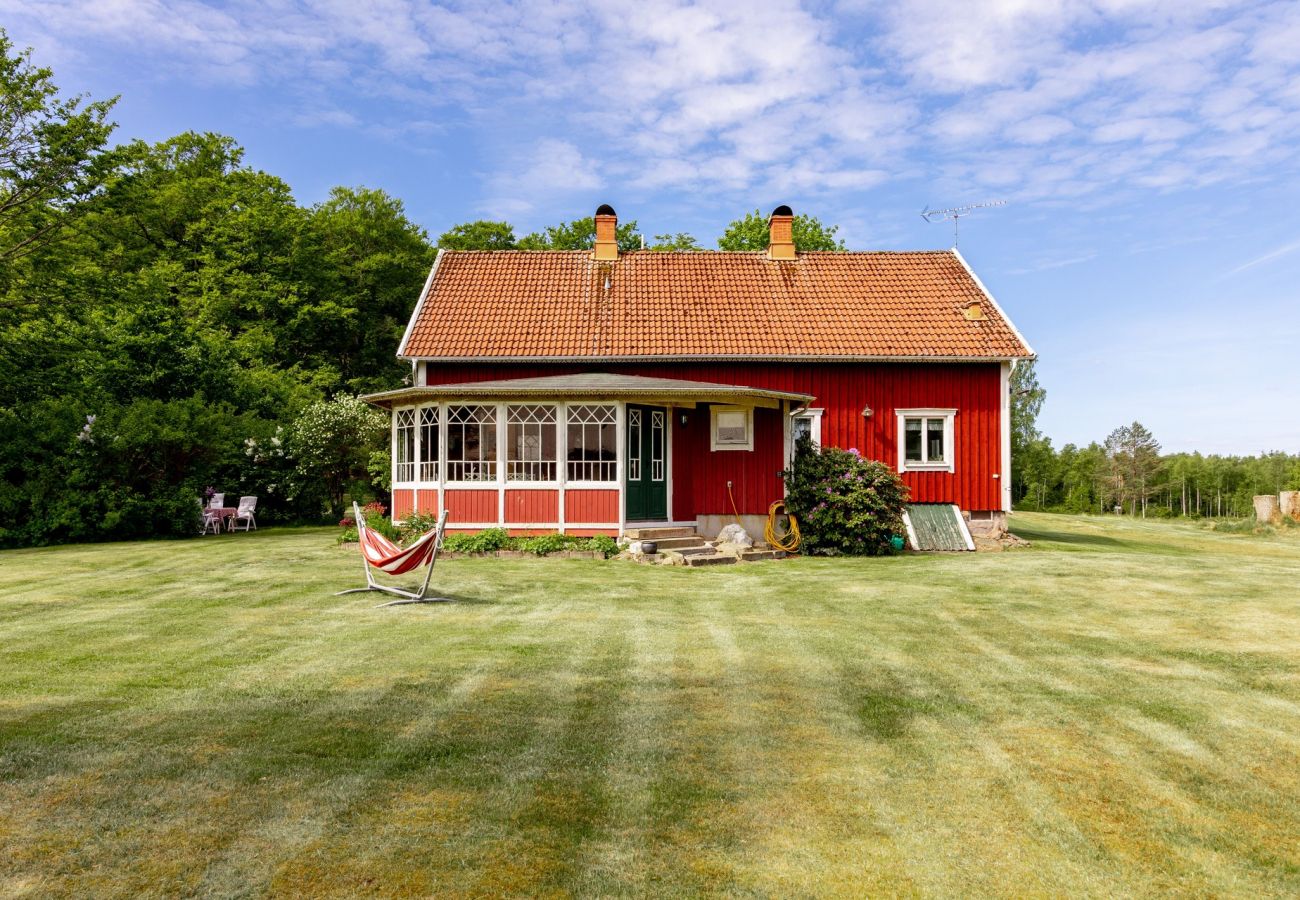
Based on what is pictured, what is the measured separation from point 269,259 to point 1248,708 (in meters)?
35.4

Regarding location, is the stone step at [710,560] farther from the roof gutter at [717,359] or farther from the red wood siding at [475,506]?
the roof gutter at [717,359]

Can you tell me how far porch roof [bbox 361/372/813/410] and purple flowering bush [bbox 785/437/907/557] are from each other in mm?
1647

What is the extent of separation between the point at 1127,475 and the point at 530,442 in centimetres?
4074

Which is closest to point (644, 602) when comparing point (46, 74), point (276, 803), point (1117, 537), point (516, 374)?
point (276, 803)

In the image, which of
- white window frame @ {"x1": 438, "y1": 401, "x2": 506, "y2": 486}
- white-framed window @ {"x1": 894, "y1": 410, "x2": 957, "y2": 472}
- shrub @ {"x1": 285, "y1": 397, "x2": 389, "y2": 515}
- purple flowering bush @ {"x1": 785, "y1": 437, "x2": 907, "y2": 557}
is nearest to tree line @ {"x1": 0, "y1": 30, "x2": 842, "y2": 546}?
shrub @ {"x1": 285, "y1": 397, "x2": 389, "y2": 515}

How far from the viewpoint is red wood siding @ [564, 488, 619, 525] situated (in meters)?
15.9

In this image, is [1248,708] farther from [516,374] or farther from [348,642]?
[516,374]

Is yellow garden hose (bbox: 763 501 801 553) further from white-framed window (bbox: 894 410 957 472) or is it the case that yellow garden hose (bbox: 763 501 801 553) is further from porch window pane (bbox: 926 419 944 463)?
porch window pane (bbox: 926 419 944 463)

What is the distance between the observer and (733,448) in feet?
59.4

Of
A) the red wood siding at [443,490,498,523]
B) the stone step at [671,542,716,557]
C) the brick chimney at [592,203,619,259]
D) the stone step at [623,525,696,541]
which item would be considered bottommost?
the stone step at [671,542,716,557]

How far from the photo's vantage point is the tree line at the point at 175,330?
18.9 metres

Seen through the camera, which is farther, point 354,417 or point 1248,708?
point 354,417

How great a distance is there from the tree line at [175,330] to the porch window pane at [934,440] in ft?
40.9

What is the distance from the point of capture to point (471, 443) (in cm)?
1612
